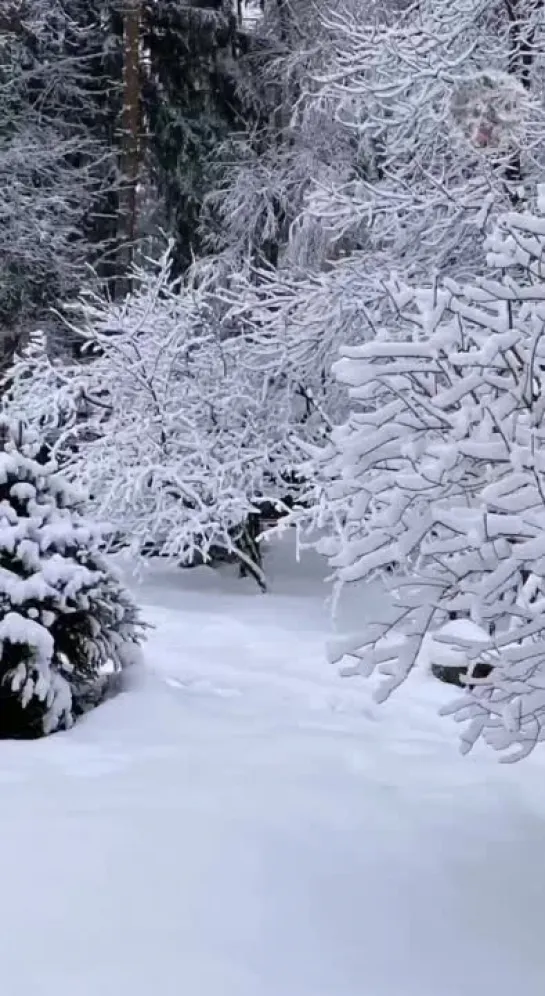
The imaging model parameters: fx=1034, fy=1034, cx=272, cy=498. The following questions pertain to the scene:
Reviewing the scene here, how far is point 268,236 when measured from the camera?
11.7 metres

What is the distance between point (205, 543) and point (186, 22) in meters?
8.45

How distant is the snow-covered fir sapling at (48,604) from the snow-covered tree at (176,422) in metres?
3.63

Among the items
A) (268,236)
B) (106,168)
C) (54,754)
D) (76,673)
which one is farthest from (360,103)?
(106,168)

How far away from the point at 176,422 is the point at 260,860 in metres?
6.40

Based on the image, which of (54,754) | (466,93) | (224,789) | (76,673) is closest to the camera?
(224,789)

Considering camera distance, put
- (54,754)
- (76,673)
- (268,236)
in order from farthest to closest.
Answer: (268,236) < (76,673) < (54,754)

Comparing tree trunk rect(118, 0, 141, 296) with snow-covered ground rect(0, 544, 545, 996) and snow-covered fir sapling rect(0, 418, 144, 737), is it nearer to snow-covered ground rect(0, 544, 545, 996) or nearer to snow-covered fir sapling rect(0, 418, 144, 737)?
snow-covered fir sapling rect(0, 418, 144, 737)

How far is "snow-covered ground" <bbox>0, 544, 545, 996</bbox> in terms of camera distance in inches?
93.5

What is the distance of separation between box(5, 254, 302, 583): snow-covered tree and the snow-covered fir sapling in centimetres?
363

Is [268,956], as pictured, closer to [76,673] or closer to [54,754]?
[54,754]

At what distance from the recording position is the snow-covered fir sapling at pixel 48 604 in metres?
4.18

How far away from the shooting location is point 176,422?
29.5 feet

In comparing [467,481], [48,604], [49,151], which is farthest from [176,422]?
[467,481]

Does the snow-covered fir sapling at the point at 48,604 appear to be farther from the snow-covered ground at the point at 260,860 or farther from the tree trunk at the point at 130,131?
the tree trunk at the point at 130,131
